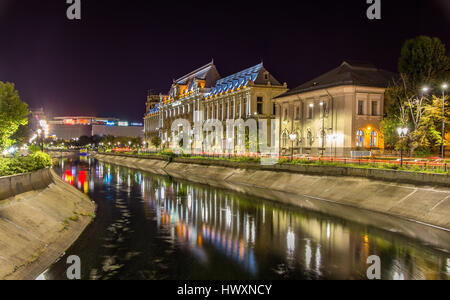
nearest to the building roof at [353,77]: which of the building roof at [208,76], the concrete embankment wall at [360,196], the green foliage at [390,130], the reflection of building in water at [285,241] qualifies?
the green foliage at [390,130]

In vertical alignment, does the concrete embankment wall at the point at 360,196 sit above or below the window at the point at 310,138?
below

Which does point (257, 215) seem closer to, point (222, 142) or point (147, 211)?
point (147, 211)

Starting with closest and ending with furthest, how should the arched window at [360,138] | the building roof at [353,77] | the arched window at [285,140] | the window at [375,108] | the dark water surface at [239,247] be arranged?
the dark water surface at [239,247] → the arched window at [360,138] → the building roof at [353,77] → the window at [375,108] → the arched window at [285,140]

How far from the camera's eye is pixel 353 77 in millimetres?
55844

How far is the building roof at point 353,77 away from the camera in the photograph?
182ft

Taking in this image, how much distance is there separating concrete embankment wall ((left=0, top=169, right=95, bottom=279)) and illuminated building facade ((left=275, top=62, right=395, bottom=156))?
29605mm

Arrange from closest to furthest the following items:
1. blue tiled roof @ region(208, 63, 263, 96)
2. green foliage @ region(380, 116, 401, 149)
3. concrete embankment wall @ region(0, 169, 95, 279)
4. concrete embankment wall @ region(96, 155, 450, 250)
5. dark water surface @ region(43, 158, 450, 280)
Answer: concrete embankment wall @ region(0, 169, 95, 279) < dark water surface @ region(43, 158, 450, 280) < concrete embankment wall @ region(96, 155, 450, 250) < green foliage @ region(380, 116, 401, 149) < blue tiled roof @ region(208, 63, 263, 96)

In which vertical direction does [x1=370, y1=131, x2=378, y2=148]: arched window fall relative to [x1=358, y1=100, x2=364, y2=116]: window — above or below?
below

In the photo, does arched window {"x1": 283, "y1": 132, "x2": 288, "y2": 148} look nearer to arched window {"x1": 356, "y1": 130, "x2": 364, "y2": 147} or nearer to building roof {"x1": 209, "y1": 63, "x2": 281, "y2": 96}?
arched window {"x1": 356, "y1": 130, "x2": 364, "y2": 147}

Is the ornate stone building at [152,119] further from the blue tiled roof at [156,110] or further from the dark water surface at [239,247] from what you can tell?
the dark water surface at [239,247]

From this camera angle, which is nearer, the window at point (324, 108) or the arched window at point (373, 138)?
the arched window at point (373, 138)

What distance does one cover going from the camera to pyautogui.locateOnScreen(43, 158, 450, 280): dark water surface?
17.9 metres

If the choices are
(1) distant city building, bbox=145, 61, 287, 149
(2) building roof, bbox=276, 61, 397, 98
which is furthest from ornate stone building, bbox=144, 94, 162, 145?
(2) building roof, bbox=276, 61, 397, 98

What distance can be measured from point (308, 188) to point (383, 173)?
9082 millimetres
